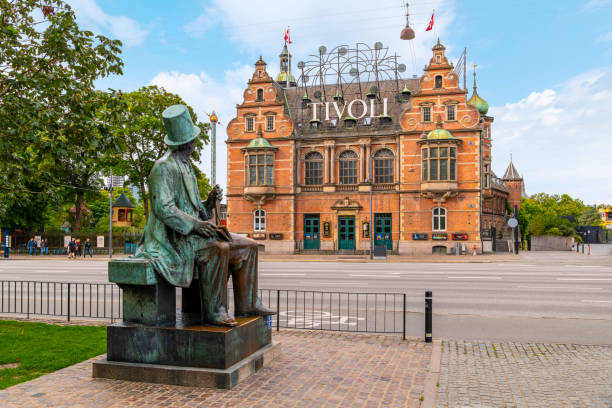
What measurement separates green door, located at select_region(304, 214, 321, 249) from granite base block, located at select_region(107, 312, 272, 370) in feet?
116

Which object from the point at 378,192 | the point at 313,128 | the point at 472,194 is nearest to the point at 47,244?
the point at 313,128

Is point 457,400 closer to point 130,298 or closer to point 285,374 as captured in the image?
point 285,374

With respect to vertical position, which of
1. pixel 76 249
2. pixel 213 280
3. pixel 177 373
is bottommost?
pixel 76 249

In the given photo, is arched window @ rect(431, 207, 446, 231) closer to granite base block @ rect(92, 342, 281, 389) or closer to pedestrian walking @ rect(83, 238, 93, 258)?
pedestrian walking @ rect(83, 238, 93, 258)

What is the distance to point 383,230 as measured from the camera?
40.5 m

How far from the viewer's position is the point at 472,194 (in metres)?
37.7

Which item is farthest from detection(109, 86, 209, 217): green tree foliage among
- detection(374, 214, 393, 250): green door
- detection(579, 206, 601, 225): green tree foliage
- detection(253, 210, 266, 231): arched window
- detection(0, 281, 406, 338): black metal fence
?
detection(579, 206, 601, 225): green tree foliage

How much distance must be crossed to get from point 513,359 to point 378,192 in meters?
33.2

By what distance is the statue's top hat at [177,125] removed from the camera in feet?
21.0

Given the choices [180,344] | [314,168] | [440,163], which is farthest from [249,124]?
[180,344]

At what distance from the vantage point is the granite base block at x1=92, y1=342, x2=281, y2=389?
566cm

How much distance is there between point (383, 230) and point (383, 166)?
5.59m

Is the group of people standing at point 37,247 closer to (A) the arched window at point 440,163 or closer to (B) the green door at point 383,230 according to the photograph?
(B) the green door at point 383,230

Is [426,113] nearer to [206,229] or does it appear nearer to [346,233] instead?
[346,233]
